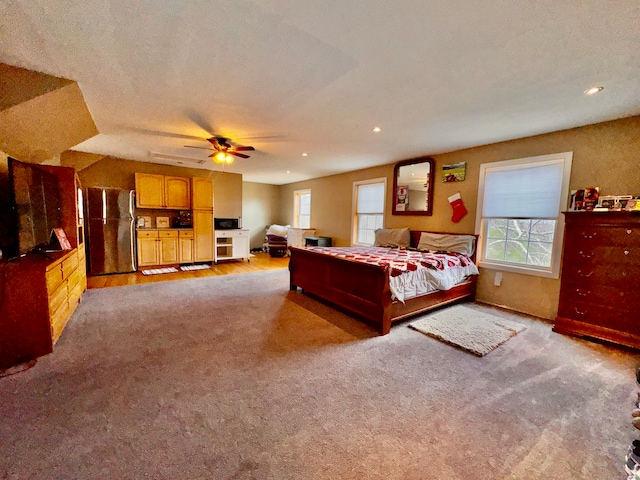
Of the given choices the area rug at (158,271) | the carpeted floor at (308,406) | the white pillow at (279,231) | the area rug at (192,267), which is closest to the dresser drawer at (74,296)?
the carpeted floor at (308,406)

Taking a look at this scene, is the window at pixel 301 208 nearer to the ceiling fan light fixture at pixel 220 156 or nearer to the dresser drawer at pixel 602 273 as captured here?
the ceiling fan light fixture at pixel 220 156

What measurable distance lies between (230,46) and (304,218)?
6.33 meters

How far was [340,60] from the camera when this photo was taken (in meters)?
1.88

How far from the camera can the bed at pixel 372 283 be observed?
2730 mm

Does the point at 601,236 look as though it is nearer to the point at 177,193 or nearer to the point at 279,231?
the point at 279,231

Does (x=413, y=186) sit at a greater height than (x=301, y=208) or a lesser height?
greater

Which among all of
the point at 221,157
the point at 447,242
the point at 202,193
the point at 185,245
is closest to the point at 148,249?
the point at 185,245

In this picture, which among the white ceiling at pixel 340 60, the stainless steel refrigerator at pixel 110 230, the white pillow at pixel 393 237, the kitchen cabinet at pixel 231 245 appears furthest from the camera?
the kitchen cabinet at pixel 231 245

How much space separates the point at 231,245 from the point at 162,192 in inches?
74.6

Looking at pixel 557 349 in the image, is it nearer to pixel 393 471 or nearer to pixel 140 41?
pixel 393 471

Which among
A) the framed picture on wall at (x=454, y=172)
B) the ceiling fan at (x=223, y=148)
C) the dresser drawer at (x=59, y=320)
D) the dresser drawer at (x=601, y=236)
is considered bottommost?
the dresser drawer at (x=59, y=320)

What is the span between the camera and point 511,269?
3.59 metres

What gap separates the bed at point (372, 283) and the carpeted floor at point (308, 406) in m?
0.30

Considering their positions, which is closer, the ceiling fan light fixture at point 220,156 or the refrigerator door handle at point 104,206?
the ceiling fan light fixture at point 220,156
